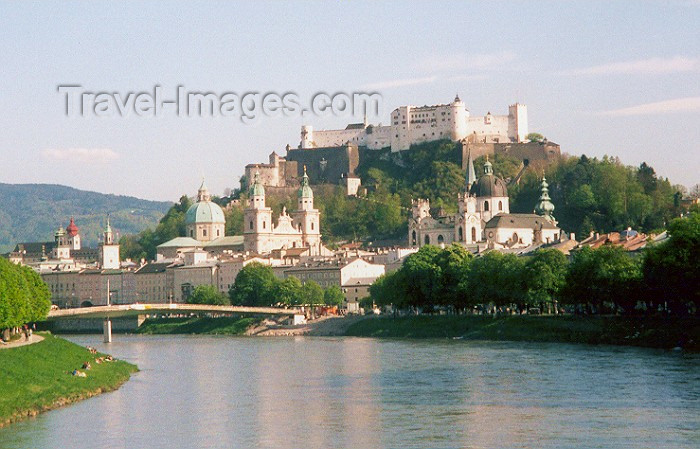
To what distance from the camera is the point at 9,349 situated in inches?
2232

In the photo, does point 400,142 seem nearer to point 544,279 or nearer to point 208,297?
point 208,297

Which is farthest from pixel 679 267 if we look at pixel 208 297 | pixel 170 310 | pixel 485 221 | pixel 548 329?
pixel 485 221

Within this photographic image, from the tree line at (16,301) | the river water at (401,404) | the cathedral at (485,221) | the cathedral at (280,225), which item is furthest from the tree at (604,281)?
the cathedral at (280,225)

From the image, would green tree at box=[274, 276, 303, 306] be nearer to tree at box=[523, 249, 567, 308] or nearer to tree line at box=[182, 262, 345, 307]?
tree line at box=[182, 262, 345, 307]

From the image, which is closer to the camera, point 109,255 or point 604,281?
point 604,281

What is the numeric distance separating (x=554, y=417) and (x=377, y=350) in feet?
108

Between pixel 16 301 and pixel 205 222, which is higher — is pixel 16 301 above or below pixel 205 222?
below

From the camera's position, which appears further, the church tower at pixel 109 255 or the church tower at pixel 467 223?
the church tower at pixel 109 255

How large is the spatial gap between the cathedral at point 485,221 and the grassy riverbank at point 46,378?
75564 millimetres

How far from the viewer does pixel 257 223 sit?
160 meters

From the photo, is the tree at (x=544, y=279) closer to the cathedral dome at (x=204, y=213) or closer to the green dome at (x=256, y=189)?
the green dome at (x=256, y=189)

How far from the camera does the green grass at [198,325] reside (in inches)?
4318

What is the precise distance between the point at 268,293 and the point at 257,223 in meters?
36.1

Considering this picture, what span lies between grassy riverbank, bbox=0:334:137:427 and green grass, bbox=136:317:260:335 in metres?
43.5
